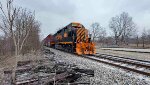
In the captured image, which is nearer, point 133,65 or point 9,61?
point 133,65

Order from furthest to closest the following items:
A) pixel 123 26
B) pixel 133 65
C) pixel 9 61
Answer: pixel 123 26 → pixel 9 61 → pixel 133 65

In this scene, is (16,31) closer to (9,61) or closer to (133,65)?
(9,61)

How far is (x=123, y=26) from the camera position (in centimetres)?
7044

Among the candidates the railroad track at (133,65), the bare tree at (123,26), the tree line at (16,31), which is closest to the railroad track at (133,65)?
the railroad track at (133,65)

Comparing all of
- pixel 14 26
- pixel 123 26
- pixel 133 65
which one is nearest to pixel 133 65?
pixel 133 65

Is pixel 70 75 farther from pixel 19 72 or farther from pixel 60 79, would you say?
pixel 19 72

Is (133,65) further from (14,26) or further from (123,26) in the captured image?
(123,26)

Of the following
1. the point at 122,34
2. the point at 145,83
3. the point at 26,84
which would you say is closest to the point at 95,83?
the point at 145,83

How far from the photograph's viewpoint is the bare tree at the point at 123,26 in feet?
224

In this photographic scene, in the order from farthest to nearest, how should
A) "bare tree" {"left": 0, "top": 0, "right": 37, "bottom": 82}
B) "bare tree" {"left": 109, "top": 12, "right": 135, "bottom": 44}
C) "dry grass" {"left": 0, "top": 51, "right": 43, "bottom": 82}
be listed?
"bare tree" {"left": 109, "top": 12, "right": 135, "bottom": 44} → "dry grass" {"left": 0, "top": 51, "right": 43, "bottom": 82} → "bare tree" {"left": 0, "top": 0, "right": 37, "bottom": 82}

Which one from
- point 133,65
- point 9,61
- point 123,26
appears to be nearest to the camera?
point 133,65

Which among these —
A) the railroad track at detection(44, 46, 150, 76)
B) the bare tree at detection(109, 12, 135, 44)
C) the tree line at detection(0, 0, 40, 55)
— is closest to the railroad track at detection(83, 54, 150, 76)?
the railroad track at detection(44, 46, 150, 76)

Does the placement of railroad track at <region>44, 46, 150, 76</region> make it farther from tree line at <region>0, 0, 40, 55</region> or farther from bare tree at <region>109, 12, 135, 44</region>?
bare tree at <region>109, 12, 135, 44</region>

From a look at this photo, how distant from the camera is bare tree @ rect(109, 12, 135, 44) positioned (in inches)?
2682
